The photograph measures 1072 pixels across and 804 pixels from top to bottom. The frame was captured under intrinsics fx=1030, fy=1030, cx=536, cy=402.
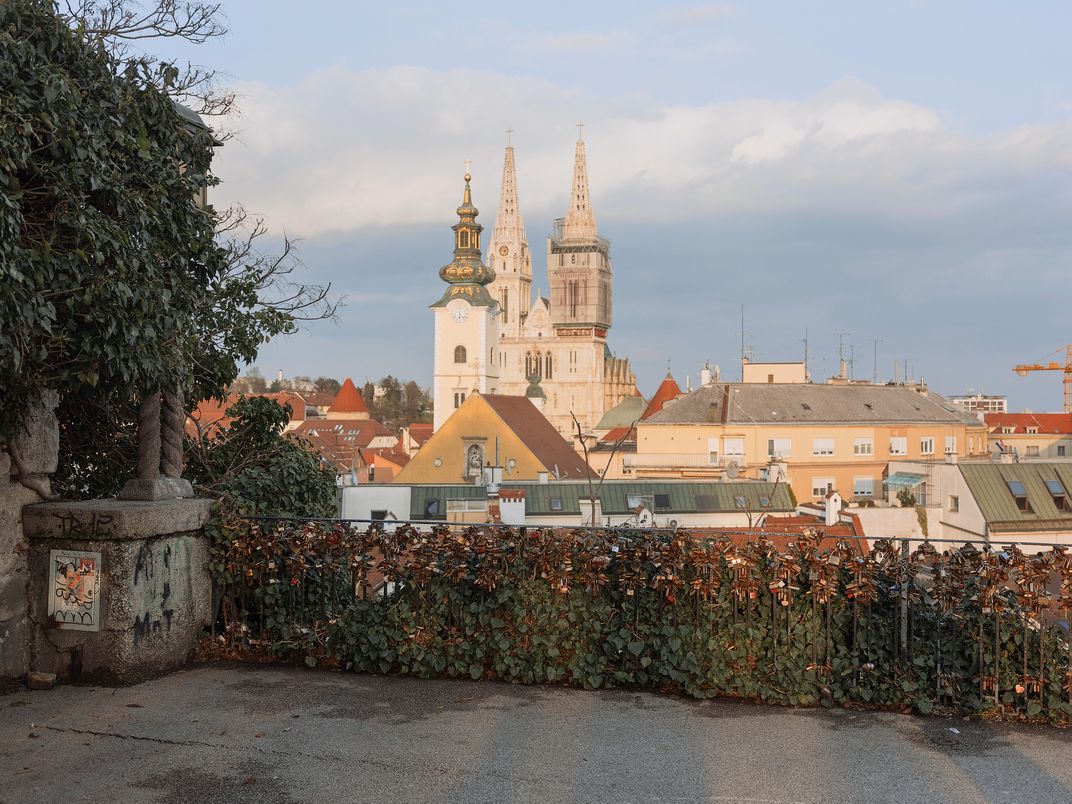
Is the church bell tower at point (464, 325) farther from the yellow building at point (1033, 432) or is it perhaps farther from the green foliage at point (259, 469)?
the green foliage at point (259, 469)

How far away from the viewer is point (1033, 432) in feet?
363

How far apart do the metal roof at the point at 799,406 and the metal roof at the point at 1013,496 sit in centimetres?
2295

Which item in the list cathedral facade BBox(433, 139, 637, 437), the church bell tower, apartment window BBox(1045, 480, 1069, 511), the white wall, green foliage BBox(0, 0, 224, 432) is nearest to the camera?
green foliage BBox(0, 0, 224, 432)

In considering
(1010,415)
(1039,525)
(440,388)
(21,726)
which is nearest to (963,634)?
(21,726)

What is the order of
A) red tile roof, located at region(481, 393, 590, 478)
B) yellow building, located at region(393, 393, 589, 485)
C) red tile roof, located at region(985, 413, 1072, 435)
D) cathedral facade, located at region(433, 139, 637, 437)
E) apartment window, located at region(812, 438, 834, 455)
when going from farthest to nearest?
cathedral facade, located at region(433, 139, 637, 437) < red tile roof, located at region(985, 413, 1072, 435) < apartment window, located at region(812, 438, 834, 455) < red tile roof, located at region(481, 393, 590, 478) < yellow building, located at region(393, 393, 589, 485)

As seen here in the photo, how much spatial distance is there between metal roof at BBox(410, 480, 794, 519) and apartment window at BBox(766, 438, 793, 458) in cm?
2323

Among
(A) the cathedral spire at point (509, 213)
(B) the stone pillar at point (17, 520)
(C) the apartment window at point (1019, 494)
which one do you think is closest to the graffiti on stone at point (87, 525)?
(B) the stone pillar at point (17, 520)

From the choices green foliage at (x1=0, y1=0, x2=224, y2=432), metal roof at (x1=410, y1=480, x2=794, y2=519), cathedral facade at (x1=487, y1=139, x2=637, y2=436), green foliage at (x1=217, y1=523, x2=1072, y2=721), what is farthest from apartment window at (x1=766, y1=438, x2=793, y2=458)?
cathedral facade at (x1=487, y1=139, x2=637, y2=436)

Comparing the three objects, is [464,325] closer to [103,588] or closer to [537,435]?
[537,435]

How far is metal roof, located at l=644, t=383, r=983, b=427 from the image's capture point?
6662 cm

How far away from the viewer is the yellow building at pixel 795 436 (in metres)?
65.2

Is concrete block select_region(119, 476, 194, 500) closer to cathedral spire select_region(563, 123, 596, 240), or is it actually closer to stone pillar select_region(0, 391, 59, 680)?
stone pillar select_region(0, 391, 59, 680)

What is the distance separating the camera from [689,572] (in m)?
6.57

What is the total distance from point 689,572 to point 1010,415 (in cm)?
12582
